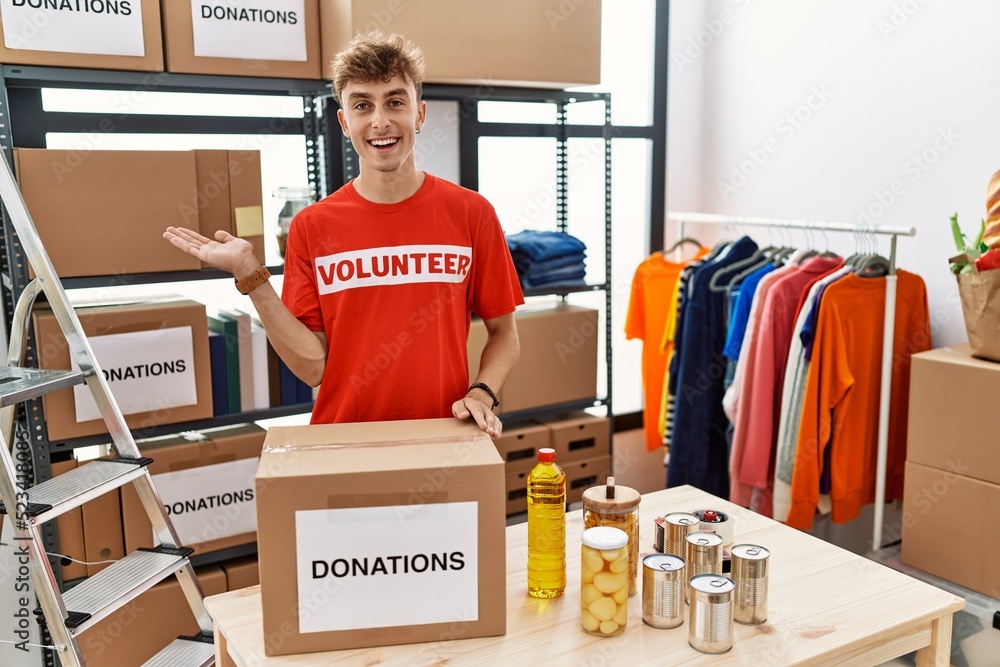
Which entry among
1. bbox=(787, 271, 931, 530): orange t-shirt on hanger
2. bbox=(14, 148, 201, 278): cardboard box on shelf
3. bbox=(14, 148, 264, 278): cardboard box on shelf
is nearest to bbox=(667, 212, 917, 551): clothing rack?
bbox=(787, 271, 931, 530): orange t-shirt on hanger

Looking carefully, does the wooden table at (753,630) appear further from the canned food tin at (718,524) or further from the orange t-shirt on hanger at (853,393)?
the orange t-shirt on hanger at (853,393)

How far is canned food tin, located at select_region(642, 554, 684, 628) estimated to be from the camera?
1272mm

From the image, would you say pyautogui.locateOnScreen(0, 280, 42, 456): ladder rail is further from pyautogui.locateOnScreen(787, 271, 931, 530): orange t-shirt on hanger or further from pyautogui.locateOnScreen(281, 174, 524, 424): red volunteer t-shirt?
pyautogui.locateOnScreen(787, 271, 931, 530): orange t-shirt on hanger

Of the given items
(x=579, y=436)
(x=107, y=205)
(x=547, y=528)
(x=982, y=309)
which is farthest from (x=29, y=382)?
(x=982, y=309)

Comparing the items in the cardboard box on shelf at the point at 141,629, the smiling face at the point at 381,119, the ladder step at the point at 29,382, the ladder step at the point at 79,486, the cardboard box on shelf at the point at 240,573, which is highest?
the smiling face at the point at 381,119

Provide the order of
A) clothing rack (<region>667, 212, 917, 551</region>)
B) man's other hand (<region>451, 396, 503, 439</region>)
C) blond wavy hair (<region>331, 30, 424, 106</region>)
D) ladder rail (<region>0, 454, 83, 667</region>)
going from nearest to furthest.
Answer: man's other hand (<region>451, 396, 503, 439</region>) < blond wavy hair (<region>331, 30, 424, 106</region>) < ladder rail (<region>0, 454, 83, 667</region>) < clothing rack (<region>667, 212, 917, 551</region>)

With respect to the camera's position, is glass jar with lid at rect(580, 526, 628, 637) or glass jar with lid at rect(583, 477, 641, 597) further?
glass jar with lid at rect(583, 477, 641, 597)

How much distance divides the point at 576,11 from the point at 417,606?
7.34 ft

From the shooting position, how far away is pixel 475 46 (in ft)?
8.87

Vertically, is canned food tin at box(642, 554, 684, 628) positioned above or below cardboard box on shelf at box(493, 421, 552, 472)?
above

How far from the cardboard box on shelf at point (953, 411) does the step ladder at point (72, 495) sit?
204cm

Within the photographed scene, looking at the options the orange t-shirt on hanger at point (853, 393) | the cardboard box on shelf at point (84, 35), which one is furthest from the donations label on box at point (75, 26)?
the orange t-shirt on hanger at point (853, 393)

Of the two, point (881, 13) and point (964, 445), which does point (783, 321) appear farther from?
point (881, 13)

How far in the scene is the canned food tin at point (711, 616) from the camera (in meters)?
1.21
